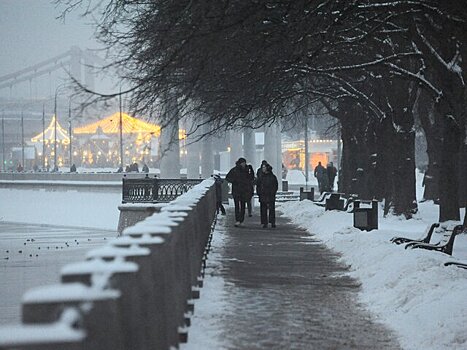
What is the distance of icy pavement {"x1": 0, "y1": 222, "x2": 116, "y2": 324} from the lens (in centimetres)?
3864

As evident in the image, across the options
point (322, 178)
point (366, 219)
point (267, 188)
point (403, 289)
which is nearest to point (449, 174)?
point (366, 219)

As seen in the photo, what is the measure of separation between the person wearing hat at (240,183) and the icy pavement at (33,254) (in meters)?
5.81

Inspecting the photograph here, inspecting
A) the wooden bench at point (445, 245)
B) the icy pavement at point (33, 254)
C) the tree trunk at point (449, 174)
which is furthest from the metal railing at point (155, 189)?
the wooden bench at point (445, 245)

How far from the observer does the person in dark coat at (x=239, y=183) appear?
32.1m

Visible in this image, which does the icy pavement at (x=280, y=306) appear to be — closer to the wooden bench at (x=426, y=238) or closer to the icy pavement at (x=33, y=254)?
the wooden bench at (x=426, y=238)

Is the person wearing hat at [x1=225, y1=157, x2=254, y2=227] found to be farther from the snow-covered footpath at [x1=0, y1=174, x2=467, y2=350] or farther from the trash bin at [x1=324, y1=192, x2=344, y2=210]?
the trash bin at [x1=324, y1=192, x2=344, y2=210]

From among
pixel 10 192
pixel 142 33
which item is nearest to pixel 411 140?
pixel 142 33

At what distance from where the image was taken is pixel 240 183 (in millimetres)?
32469

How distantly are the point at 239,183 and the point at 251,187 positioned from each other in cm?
139

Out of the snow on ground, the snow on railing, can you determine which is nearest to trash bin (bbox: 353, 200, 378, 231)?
the snow on railing

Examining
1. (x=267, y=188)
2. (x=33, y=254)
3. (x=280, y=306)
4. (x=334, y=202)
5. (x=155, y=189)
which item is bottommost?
(x=33, y=254)

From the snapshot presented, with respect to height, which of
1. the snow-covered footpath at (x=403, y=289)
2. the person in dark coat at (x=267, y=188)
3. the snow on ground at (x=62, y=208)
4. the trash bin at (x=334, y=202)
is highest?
the person in dark coat at (x=267, y=188)

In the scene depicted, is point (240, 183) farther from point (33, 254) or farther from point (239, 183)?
point (33, 254)

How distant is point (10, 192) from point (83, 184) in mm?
16650
